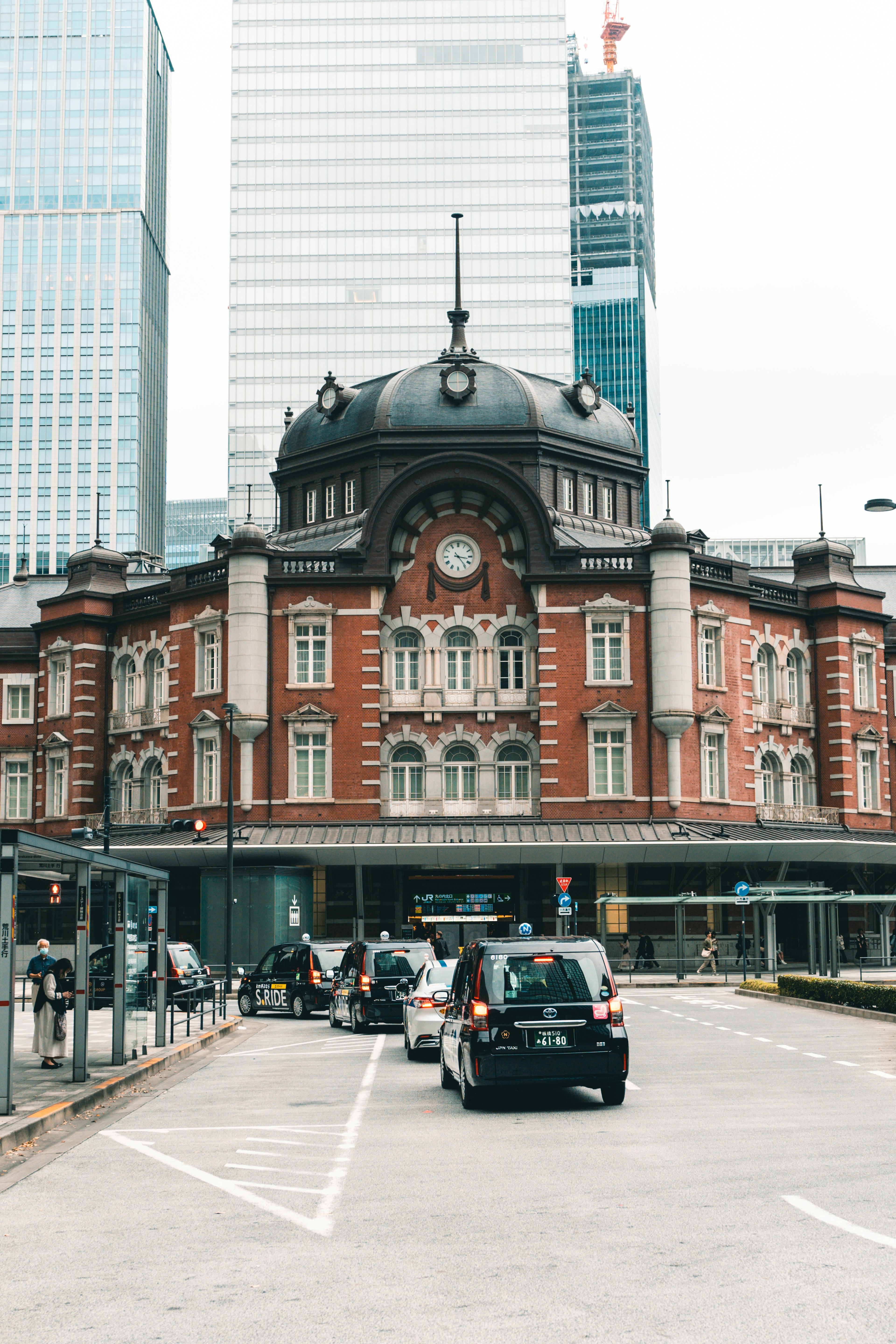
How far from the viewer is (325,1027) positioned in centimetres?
3012

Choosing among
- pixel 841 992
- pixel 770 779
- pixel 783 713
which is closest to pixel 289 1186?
pixel 841 992

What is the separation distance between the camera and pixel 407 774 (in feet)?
178

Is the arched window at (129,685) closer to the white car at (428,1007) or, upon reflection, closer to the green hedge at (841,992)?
the green hedge at (841,992)

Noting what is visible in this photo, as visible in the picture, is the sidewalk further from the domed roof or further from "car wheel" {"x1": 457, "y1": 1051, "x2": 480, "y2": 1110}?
the domed roof

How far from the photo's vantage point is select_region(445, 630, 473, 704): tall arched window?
2158 inches

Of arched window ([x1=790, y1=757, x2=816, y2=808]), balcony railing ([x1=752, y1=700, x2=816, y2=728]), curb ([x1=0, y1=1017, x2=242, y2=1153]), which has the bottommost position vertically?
curb ([x1=0, y1=1017, x2=242, y2=1153])

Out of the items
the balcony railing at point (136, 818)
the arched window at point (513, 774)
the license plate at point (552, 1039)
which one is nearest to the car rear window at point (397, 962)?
the license plate at point (552, 1039)

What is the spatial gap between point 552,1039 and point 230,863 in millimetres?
29194

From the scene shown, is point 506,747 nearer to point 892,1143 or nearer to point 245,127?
point 892,1143

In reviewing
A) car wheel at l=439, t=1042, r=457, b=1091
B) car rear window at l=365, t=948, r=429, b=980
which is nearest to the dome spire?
car rear window at l=365, t=948, r=429, b=980

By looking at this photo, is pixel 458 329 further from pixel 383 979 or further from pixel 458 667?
pixel 383 979

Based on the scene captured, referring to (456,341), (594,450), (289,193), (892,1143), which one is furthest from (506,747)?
(289,193)

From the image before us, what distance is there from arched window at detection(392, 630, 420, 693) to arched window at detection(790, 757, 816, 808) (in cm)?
1445

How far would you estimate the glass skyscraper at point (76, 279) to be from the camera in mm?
150250
